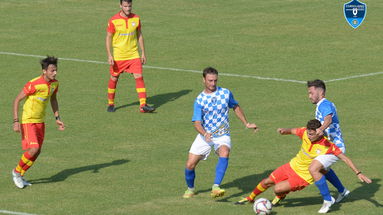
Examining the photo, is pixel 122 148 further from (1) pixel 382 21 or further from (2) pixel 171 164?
(1) pixel 382 21

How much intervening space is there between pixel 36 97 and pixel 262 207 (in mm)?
4759

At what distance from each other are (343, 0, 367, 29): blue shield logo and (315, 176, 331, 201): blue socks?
68.5 ft

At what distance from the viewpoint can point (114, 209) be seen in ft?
54.4

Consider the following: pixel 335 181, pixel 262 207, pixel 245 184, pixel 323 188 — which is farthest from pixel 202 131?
pixel 335 181

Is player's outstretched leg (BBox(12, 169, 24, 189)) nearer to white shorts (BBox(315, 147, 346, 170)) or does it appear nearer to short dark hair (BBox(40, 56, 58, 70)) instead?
short dark hair (BBox(40, 56, 58, 70))

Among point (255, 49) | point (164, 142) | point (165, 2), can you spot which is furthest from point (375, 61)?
point (165, 2)

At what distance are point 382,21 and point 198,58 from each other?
8.96 m

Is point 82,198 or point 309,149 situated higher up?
point 309,149

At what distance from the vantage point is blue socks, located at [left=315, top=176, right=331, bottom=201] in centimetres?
1611

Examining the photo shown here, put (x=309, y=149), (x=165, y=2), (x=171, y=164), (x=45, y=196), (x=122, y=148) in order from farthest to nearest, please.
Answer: (x=165, y=2)
(x=122, y=148)
(x=171, y=164)
(x=45, y=196)
(x=309, y=149)

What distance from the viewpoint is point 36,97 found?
59.7 ft

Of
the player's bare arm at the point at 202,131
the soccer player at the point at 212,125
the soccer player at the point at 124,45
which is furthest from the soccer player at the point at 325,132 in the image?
the soccer player at the point at 124,45

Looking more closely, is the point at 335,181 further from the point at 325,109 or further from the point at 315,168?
the point at 325,109

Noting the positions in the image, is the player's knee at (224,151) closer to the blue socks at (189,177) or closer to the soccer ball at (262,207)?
the blue socks at (189,177)
